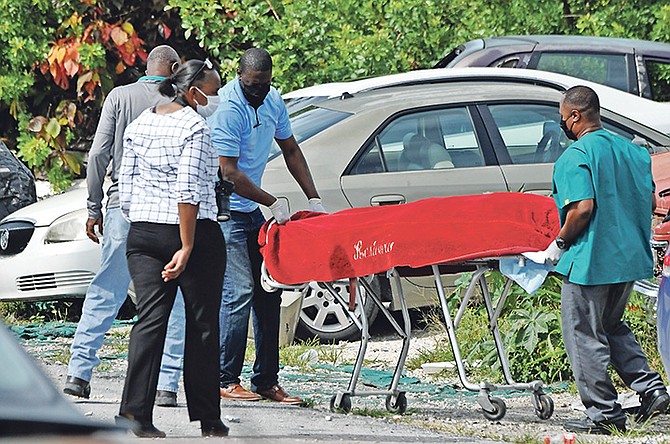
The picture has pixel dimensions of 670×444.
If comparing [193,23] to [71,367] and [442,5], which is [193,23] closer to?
[442,5]

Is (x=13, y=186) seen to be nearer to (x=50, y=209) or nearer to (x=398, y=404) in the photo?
(x=50, y=209)

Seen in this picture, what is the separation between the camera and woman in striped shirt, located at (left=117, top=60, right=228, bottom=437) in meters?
5.39

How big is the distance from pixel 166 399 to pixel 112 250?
793mm

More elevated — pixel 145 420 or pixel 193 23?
pixel 193 23

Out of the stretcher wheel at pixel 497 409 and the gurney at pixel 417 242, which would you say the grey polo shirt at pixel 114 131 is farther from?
the stretcher wheel at pixel 497 409

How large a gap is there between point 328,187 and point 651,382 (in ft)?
9.03

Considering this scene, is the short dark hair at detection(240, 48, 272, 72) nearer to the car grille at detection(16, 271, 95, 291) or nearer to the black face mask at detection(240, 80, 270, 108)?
the black face mask at detection(240, 80, 270, 108)

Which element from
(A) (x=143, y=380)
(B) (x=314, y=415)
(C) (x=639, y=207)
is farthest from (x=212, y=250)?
(C) (x=639, y=207)

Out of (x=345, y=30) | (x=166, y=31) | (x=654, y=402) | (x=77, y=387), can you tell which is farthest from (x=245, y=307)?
(x=166, y=31)

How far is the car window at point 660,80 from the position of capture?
12.7 metres

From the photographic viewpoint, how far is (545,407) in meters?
6.20

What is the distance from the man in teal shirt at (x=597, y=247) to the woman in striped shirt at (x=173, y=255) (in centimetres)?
156

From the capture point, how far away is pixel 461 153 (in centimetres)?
844

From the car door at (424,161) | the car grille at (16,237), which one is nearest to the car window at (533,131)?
the car door at (424,161)
